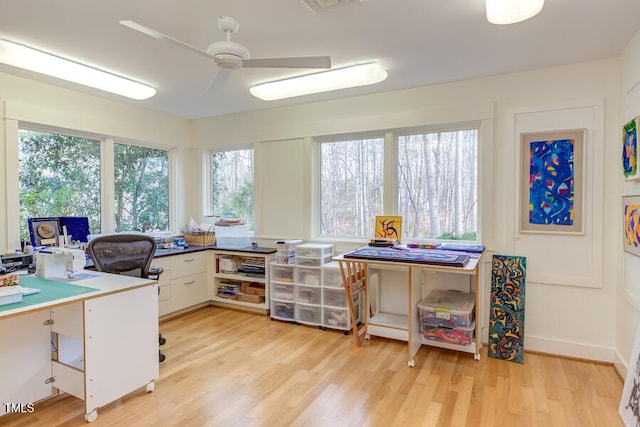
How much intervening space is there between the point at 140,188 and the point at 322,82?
8.60 feet

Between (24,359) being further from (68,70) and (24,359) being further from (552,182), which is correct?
(552,182)

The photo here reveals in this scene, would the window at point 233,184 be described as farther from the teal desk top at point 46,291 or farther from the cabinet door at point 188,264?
the teal desk top at point 46,291

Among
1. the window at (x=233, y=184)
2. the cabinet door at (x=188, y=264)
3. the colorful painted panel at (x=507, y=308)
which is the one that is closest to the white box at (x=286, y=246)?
the window at (x=233, y=184)

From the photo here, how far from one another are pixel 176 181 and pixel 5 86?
1989 millimetres

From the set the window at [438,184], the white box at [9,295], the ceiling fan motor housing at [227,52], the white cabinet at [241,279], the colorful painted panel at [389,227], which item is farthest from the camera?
the white cabinet at [241,279]

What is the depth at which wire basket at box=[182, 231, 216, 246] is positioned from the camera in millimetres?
4512

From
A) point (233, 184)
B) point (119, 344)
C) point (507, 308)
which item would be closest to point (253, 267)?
point (233, 184)

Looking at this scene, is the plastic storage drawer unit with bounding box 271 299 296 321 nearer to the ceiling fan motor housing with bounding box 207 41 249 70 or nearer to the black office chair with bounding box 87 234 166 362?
the black office chair with bounding box 87 234 166 362

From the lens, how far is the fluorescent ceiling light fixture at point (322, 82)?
3045mm

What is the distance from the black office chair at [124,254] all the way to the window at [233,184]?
1.80 m

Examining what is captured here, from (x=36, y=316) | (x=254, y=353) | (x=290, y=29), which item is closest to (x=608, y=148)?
(x=290, y=29)

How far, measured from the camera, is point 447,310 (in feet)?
9.77

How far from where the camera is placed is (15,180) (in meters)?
3.18

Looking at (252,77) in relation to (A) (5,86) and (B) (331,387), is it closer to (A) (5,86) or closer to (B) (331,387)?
(A) (5,86)
